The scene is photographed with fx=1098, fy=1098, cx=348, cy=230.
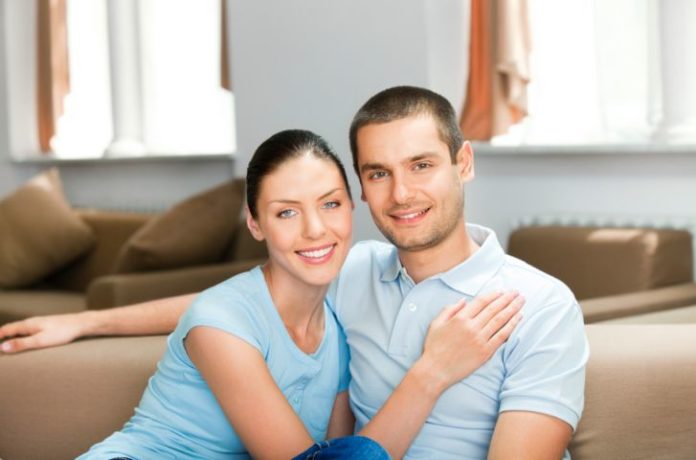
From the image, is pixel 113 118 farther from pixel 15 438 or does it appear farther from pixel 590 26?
pixel 15 438

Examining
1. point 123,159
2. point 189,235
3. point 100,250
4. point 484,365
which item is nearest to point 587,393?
point 484,365

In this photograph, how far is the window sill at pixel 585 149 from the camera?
3.66m

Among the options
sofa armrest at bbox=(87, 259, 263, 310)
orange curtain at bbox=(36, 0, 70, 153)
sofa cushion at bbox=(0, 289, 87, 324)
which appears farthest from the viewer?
orange curtain at bbox=(36, 0, 70, 153)

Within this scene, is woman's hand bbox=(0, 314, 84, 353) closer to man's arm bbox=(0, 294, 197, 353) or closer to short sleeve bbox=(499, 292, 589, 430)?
man's arm bbox=(0, 294, 197, 353)

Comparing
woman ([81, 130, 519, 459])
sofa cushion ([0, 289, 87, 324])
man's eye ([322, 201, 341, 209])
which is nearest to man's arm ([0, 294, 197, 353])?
woman ([81, 130, 519, 459])

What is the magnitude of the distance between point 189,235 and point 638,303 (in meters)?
2.00

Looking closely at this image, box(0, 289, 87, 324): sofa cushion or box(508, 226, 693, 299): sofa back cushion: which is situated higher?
box(508, 226, 693, 299): sofa back cushion

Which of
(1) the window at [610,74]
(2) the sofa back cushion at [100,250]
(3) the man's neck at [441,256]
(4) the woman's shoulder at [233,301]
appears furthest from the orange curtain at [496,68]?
(4) the woman's shoulder at [233,301]

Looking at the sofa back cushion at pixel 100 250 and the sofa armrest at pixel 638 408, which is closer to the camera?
the sofa armrest at pixel 638 408

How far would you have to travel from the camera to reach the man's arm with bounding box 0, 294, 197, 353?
232 centimetres

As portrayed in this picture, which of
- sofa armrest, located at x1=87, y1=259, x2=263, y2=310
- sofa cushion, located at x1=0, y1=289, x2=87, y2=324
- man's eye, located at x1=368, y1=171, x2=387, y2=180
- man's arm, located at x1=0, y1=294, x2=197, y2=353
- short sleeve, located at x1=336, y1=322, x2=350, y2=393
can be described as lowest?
sofa cushion, located at x1=0, y1=289, x2=87, y2=324

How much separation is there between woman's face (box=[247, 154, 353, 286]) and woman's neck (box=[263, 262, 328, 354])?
1.2 inches

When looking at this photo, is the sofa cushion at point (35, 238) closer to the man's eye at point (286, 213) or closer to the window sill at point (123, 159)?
the window sill at point (123, 159)

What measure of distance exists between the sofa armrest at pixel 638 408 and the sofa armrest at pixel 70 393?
875mm
